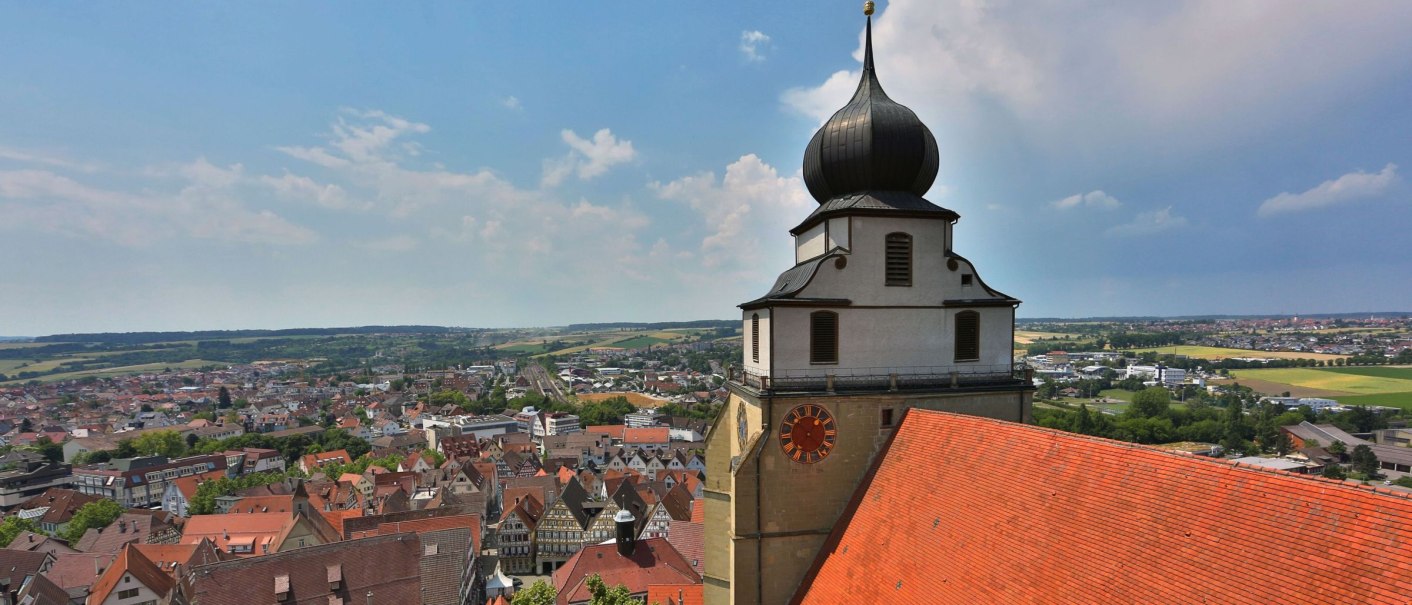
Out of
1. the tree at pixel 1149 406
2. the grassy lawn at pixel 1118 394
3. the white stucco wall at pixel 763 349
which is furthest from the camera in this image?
the grassy lawn at pixel 1118 394

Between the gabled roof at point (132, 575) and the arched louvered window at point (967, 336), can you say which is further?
the gabled roof at point (132, 575)

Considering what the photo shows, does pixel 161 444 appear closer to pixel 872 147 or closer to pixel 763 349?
Result: pixel 763 349

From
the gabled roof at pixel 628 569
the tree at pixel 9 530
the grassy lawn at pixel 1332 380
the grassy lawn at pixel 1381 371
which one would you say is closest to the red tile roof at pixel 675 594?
the gabled roof at pixel 628 569

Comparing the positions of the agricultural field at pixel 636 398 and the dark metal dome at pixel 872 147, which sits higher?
the dark metal dome at pixel 872 147

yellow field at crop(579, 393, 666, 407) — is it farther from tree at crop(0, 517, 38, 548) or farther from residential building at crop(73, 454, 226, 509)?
tree at crop(0, 517, 38, 548)

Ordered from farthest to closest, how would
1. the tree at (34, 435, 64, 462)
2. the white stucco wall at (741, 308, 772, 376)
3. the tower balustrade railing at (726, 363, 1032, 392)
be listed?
the tree at (34, 435, 64, 462) → the white stucco wall at (741, 308, 772, 376) → the tower balustrade railing at (726, 363, 1032, 392)

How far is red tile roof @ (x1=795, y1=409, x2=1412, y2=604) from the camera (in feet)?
20.2

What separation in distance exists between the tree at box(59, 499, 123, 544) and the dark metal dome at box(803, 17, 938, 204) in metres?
79.2

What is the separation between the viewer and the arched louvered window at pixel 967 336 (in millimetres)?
15516

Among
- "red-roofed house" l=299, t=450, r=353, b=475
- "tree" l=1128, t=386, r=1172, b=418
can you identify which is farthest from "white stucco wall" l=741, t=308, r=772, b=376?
"tree" l=1128, t=386, r=1172, b=418

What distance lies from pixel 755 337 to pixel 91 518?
78272mm

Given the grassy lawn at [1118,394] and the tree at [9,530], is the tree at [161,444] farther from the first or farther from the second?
the grassy lawn at [1118,394]

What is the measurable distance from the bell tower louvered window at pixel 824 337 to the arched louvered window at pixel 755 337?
1.50m

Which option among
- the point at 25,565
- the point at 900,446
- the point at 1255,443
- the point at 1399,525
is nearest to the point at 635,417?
the point at 25,565
